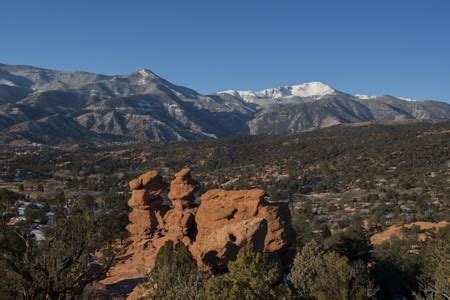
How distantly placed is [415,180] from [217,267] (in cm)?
7483

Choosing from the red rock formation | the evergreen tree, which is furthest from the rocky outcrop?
the evergreen tree

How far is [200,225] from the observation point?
44812 mm

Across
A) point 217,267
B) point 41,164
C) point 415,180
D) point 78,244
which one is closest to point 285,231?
point 217,267

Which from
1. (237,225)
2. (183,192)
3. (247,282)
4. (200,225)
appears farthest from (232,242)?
(183,192)

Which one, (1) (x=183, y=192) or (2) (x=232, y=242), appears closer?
(2) (x=232, y=242)

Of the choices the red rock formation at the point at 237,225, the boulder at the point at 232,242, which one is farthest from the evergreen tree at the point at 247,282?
the red rock formation at the point at 237,225

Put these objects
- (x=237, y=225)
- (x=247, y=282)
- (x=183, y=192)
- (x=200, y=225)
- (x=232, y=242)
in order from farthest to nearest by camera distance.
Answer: (x=183, y=192), (x=200, y=225), (x=237, y=225), (x=232, y=242), (x=247, y=282)

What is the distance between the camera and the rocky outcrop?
3659 cm

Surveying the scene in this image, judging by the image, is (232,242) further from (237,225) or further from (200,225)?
(200,225)

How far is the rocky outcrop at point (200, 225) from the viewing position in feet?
120

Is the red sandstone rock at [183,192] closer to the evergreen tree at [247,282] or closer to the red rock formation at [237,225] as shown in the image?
the red rock formation at [237,225]

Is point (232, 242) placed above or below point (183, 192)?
below

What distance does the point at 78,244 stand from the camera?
20.3 metres

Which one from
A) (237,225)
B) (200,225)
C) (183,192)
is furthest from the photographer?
(183,192)
